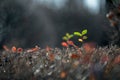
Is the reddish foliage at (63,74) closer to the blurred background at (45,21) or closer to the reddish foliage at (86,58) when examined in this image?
the reddish foliage at (86,58)

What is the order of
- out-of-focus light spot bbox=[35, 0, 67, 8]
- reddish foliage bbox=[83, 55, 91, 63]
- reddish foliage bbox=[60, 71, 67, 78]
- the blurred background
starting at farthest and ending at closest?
out-of-focus light spot bbox=[35, 0, 67, 8]
the blurred background
reddish foliage bbox=[83, 55, 91, 63]
reddish foliage bbox=[60, 71, 67, 78]

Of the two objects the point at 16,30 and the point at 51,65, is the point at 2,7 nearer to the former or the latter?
the point at 16,30

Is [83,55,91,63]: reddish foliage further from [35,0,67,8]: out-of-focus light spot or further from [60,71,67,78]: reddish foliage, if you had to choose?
[35,0,67,8]: out-of-focus light spot

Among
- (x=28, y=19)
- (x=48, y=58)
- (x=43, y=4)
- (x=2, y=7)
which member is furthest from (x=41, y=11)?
(x=48, y=58)

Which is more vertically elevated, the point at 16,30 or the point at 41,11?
the point at 41,11

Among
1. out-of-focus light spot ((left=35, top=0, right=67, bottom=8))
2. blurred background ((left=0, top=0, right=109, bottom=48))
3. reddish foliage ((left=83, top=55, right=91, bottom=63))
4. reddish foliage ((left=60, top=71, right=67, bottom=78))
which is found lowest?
reddish foliage ((left=60, top=71, right=67, bottom=78))

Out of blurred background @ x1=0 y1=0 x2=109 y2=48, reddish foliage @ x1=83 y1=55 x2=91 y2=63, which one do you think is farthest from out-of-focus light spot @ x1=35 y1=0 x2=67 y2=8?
reddish foliage @ x1=83 y1=55 x2=91 y2=63

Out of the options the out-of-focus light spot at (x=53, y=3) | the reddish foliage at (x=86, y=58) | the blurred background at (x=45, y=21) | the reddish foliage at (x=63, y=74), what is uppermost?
the out-of-focus light spot at (x=53, y=3)

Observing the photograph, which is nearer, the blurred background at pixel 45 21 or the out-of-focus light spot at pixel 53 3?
the blurred background at pixel 45 21

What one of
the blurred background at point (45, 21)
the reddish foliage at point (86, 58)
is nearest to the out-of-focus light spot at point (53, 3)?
the blurred background at point (45, 21)
